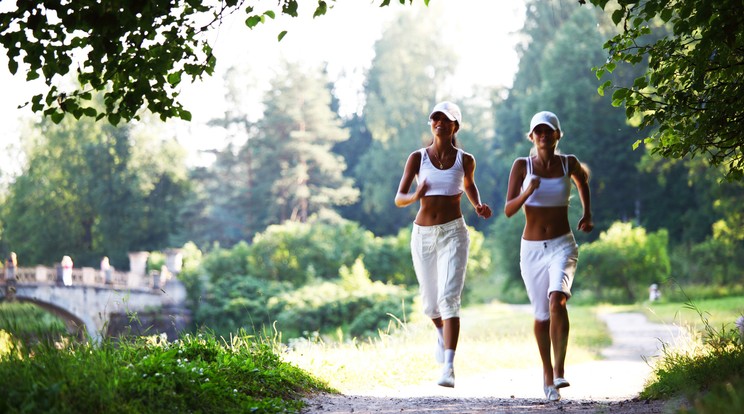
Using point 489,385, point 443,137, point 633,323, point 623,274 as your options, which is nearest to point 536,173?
point 443,137

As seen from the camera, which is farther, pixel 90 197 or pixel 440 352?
pixel 90 197

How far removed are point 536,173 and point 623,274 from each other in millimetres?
28819

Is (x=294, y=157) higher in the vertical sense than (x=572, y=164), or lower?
higher

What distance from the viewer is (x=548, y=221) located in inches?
260

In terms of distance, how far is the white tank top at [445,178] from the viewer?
7.06 m

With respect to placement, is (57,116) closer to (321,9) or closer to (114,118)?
(114,118)

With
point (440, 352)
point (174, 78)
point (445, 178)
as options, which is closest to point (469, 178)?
point (445, 178)

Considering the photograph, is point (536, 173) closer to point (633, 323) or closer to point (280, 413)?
A: point (280, 413)

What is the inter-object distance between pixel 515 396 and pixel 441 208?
189 centimetres

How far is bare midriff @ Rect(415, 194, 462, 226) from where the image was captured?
7.08m

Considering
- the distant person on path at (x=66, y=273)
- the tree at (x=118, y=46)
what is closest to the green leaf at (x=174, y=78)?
the tree at (x=118, y=46)

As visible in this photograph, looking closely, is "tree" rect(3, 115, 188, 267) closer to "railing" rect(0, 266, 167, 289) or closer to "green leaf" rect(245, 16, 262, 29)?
"railing" rect(0, 266, 167, 289)

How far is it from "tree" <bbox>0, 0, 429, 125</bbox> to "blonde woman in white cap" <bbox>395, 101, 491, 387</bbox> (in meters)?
1.26

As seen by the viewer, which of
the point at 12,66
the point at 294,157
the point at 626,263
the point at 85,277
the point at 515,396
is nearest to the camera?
the point at 12,66
